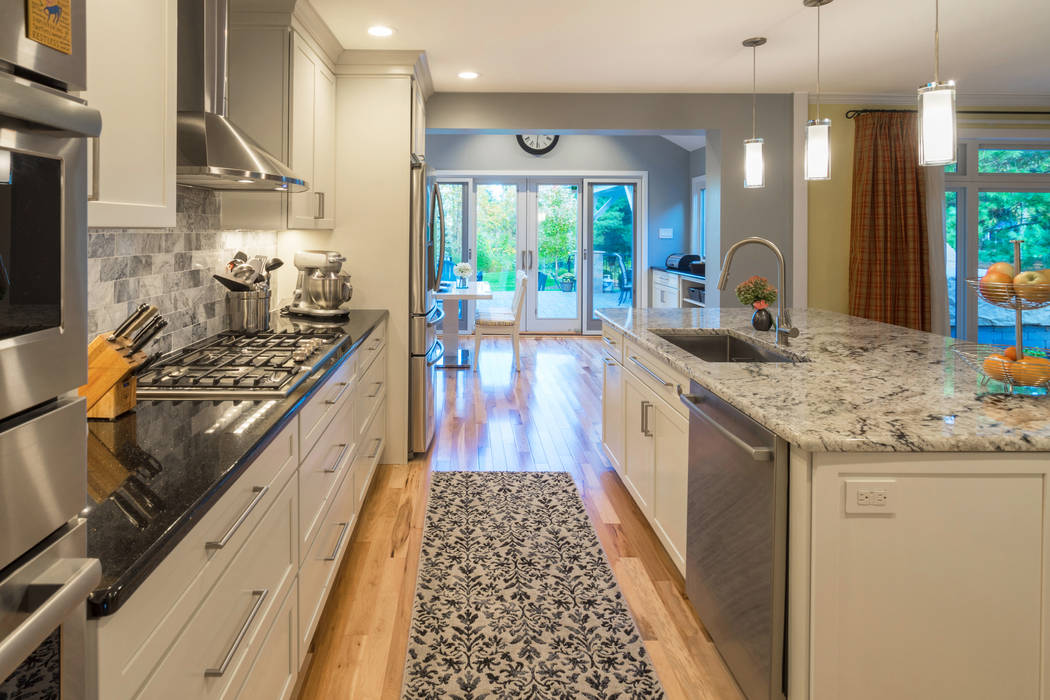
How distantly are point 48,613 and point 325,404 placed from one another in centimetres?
174

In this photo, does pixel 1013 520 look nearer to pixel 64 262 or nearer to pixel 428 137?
pixel 64 262

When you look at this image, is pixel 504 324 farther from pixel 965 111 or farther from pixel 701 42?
pixel 965 111

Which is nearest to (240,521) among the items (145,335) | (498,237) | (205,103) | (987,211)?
(145,335)

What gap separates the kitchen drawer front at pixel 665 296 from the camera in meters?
8.45

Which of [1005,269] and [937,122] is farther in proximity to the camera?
[937,122]

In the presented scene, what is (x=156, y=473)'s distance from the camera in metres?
1.31

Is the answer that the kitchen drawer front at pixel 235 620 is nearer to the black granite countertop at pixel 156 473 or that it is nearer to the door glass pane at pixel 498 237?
the black granite countertop at pixel 156 473

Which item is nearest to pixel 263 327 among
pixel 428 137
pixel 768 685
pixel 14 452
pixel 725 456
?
pixel 725 456

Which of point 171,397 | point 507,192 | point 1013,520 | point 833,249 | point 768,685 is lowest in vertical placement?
point 768,685

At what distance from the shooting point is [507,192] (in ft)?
32.2

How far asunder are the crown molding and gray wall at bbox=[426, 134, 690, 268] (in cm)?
412

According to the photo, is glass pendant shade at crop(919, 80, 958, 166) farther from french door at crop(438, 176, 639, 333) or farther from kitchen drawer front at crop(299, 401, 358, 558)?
french door at crop(438, 176, 639, 333)

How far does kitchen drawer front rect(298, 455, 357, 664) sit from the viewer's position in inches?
80.1

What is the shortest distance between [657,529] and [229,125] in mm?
2202
